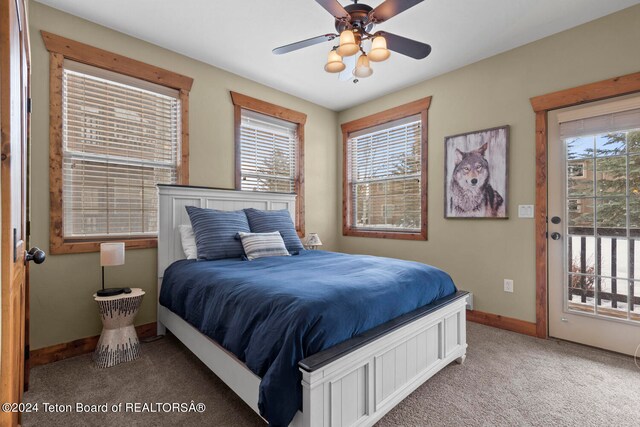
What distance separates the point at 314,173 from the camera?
4.39 metres

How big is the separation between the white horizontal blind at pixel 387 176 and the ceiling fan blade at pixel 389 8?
2059 mm

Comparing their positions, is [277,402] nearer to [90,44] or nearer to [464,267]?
[464,267]

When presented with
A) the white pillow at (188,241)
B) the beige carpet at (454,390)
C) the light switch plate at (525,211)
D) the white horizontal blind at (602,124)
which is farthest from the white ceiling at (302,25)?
the beige carpet at (454,390)

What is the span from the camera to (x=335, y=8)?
5.91ft

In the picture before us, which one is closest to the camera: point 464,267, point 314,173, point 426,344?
point 426,344

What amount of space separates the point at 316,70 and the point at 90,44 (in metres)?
2.10

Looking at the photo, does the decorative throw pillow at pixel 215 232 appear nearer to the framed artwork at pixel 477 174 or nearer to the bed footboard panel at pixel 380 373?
the bed footboard panel at pixel 380 373

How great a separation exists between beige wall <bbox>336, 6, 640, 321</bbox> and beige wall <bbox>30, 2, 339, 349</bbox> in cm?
211

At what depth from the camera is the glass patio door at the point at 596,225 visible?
238 cm

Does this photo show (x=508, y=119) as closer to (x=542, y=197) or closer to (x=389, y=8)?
(x=542, y=197)

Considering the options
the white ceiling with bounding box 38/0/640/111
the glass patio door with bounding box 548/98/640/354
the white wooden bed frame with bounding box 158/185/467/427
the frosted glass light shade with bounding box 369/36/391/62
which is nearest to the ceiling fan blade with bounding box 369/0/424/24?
the frosted glass light shade with bounding box 369/36/391/62

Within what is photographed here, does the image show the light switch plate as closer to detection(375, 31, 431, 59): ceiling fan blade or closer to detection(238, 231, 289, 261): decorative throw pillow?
detection(375, 31, 431, 59): ceiling fan blade

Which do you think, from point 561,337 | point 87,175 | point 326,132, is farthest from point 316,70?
point 561,337

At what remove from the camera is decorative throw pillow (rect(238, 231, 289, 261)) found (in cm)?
268
